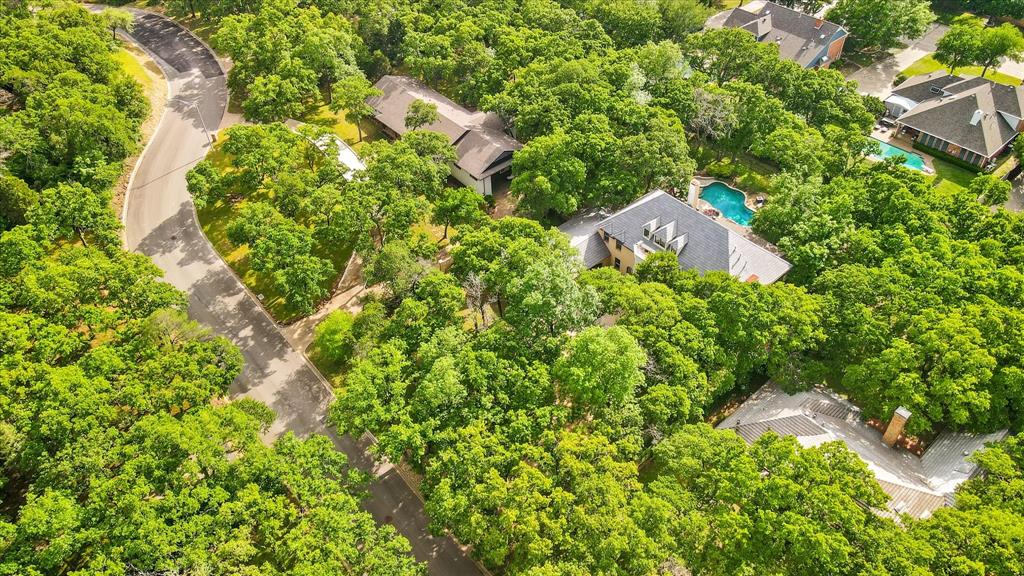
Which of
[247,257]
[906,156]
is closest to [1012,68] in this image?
[906,156]

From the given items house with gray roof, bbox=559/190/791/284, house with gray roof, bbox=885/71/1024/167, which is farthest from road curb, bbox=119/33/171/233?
house with gray roof, bbox=885/71/1024/167

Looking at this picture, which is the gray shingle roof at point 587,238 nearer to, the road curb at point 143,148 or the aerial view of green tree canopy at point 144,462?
the aerial view of green tree canopy at point 144,462

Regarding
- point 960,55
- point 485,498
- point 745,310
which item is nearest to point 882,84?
point 960,55

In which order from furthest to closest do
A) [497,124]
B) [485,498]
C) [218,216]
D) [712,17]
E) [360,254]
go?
[712,17], [497,124], [218,216], [360,254], [485,498]

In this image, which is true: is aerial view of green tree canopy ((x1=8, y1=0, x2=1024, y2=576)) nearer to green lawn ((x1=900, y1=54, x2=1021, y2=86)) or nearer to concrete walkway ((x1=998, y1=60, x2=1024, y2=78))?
green lawn ((x1=900, y1=54, x2=1021, y2=86))

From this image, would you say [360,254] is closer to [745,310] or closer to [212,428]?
Answer: [212,428]

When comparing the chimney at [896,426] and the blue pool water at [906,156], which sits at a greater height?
the blue pool water at [906,156]

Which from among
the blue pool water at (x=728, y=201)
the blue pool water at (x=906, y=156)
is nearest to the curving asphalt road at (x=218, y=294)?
the blue pool water at (x=728, y=201)
